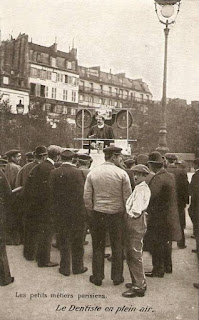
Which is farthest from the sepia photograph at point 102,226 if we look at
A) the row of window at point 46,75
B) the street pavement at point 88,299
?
the row of window at point 46,75

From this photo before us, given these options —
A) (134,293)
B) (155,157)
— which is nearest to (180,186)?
(155,157)

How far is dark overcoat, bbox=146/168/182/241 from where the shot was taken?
479 centimetres

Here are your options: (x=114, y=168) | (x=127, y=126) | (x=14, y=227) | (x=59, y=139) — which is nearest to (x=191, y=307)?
(x=114, y=168)

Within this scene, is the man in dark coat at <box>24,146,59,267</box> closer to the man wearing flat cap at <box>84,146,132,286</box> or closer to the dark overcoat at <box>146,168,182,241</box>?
the man wearing flat cap at <box>84,146,132,286</box>

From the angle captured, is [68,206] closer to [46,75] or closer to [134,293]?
[134,293]

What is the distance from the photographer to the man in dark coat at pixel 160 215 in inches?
189

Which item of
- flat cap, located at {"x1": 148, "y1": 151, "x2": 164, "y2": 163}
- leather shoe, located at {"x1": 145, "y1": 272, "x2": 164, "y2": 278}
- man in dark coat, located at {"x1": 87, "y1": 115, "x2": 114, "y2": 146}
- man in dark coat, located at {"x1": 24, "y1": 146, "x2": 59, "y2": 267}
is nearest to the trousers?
leather shoe, located at {"x1": 145, "y1": 272, "x2": 164, "y2": 278}

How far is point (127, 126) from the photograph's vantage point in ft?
26.0

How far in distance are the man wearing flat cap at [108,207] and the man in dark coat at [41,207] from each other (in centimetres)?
100

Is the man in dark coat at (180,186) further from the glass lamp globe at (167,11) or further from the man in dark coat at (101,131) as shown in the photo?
the glass lamp globe at (167,11)

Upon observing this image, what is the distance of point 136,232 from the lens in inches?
166

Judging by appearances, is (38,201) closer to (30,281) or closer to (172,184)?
(30,281)

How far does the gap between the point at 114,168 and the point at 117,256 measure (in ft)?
3.43

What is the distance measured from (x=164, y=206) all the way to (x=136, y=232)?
0.74 m
